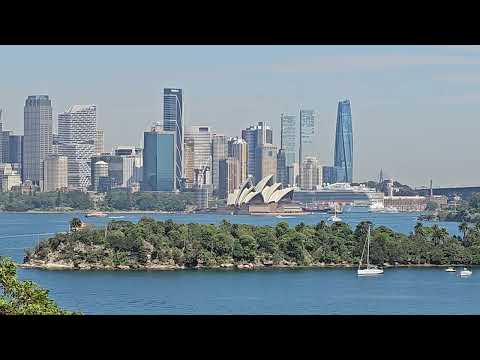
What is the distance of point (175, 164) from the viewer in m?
29.6

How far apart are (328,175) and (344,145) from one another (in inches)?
56.9

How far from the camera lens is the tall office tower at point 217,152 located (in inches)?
1161

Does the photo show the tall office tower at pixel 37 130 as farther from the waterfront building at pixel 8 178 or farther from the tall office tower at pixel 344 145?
the tall office tower at pixel 344 145

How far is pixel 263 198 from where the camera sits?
26.8 m

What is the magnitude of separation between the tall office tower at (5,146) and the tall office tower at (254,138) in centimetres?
717

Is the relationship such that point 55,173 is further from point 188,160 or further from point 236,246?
point 236,246

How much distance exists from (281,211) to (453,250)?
28.8ft

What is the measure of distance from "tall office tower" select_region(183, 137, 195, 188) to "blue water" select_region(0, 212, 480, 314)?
1164 centimetres

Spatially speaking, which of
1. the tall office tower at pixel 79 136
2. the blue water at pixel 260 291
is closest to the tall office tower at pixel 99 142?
the tall office tower at pixel 79 136

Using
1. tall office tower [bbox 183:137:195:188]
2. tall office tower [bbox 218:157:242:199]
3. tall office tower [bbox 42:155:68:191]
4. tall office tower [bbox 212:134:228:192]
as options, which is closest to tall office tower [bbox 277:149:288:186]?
tall office tower [bbox 218:157:242:199]

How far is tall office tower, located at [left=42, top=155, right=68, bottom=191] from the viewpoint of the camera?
28.4m

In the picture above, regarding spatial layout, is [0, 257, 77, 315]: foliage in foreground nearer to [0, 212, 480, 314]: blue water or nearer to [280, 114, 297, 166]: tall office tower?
[0, 212, 480, 314]: blue water
